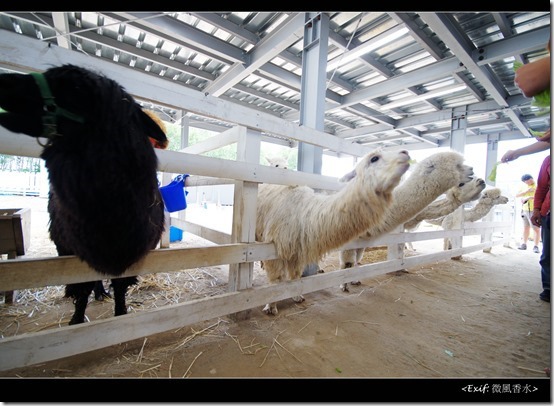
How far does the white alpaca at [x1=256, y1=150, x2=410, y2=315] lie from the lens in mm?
Result: 2057

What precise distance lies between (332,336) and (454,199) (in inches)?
142

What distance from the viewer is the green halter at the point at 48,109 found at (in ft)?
3.34

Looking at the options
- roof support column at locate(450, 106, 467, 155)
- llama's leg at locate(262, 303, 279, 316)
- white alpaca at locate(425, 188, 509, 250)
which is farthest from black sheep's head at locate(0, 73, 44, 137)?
roof support column at locate(450, 106, 467, 155)

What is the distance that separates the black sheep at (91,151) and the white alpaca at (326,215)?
1388mm

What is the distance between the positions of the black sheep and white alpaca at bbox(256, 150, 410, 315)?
1.39 meters

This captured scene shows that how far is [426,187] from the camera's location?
3.04 m

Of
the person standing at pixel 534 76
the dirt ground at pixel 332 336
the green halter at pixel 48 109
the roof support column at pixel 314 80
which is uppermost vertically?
the roof support column at pixel 314 80

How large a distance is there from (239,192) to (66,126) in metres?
1.23

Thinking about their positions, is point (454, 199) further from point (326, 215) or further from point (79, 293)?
point (79, 293)

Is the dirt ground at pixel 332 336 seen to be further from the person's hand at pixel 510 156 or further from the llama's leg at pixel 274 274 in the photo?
the person's hand at pixel 510 156

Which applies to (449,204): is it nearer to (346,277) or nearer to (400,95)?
(346,277)

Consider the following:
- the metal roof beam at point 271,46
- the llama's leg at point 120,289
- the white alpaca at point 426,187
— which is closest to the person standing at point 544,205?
the white alpaca at point 426,187

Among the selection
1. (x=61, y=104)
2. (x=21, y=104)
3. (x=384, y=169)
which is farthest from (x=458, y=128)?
(x=21, y=104)

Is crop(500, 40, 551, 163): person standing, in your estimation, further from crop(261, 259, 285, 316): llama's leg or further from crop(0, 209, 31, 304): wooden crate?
crop(0, 209, 31, 304): wooden crate
